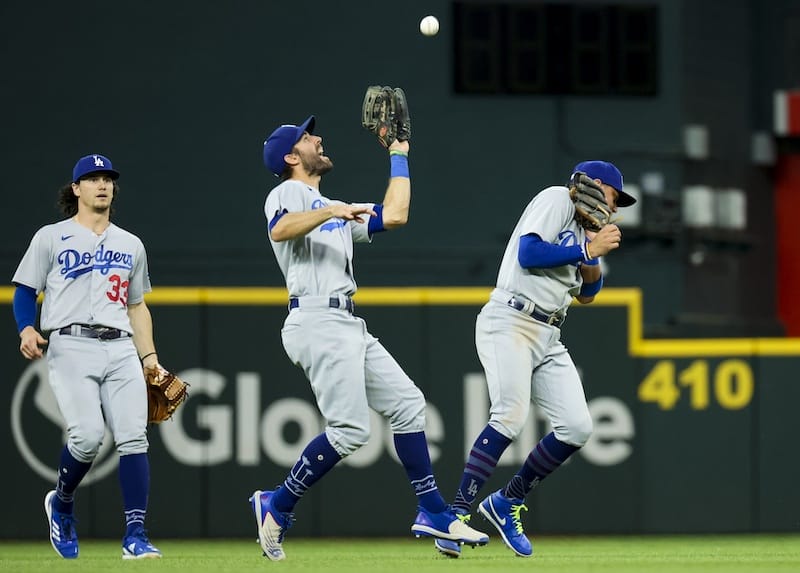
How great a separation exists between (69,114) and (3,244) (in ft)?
4.40

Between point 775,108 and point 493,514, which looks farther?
point 775,108

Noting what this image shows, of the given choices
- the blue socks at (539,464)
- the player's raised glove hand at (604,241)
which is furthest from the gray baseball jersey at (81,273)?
the player's raised glove hand at (604,241)

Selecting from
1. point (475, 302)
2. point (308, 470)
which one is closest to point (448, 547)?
point (308, 470)

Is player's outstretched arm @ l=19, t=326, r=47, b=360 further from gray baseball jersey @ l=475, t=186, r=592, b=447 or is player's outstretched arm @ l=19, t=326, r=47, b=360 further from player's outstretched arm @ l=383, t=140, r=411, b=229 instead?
gray baseball jersey @ l=475, t=186, r=592, b=447

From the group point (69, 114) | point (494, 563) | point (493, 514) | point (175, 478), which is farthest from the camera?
point (69, 114)

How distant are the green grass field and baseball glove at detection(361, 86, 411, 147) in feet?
5.51

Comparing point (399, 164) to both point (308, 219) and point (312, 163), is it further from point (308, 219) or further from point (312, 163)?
point (308, 219)

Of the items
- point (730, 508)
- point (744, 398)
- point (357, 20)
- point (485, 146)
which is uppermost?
point (357, 20)

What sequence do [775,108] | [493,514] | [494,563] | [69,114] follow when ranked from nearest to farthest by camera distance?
[494,563], [493,514], [69,114], [775,108]

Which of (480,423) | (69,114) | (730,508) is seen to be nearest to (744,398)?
(730,508)

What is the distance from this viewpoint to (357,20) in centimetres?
1479

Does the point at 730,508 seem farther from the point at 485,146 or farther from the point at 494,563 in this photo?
the point at 485,146

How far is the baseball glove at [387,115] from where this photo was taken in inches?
247

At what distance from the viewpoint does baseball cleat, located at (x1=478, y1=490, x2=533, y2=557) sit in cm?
648
